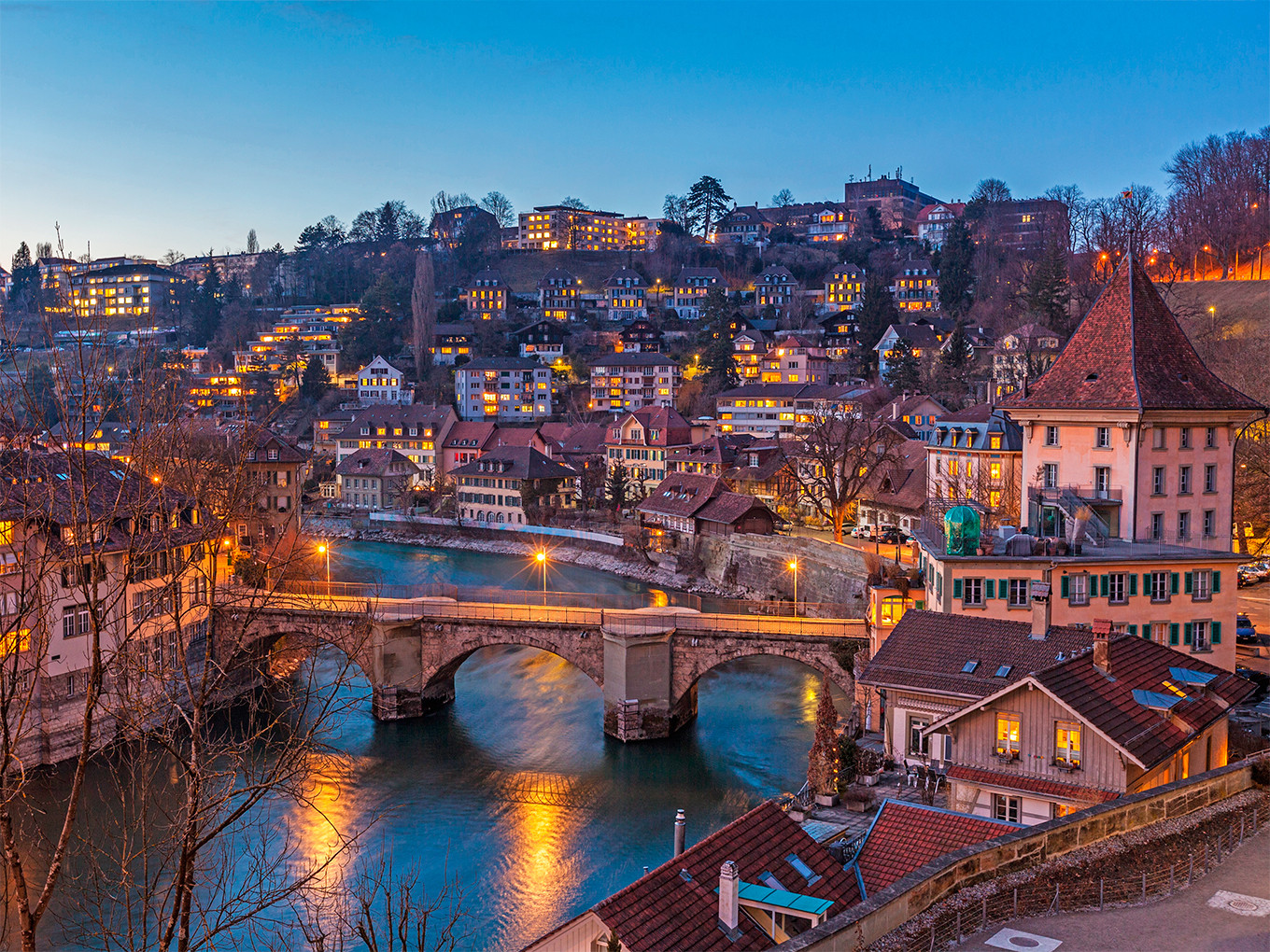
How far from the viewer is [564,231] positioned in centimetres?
14312

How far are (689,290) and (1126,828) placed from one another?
10737 centimetres

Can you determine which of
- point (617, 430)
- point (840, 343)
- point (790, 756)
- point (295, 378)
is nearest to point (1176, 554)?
point (790, 756)

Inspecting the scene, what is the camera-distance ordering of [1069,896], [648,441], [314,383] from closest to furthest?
[1069,896] < [648,441] < [314,383]

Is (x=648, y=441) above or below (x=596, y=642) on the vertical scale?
above

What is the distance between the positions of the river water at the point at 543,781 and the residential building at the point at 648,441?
3144 centimetres

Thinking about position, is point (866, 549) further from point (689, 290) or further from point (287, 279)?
point (287, 279)

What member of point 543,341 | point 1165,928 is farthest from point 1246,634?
point 543,341

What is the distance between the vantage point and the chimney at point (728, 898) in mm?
13508

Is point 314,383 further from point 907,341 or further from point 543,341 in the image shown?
point 907,341

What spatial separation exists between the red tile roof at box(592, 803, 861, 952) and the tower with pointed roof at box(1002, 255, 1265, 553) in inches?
623

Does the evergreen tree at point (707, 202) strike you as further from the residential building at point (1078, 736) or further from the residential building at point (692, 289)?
the residential building at point (1078, 736)

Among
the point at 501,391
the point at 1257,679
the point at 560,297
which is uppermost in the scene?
the point at 560,297

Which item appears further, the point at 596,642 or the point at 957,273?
the point at 957,273

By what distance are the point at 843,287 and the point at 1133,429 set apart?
3406 inches
